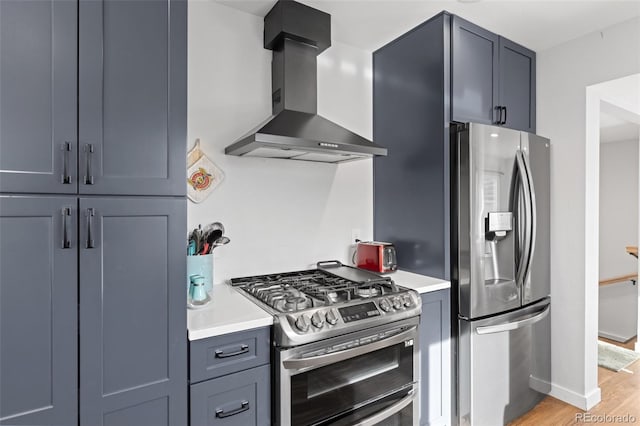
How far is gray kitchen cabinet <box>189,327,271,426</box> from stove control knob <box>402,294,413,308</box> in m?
0.75

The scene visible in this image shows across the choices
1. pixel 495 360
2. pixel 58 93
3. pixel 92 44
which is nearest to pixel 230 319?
pixel 58 93

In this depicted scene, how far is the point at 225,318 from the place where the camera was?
150 cm

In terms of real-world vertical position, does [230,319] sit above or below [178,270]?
below

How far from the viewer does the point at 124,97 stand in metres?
1.29

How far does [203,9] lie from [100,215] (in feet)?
4.72

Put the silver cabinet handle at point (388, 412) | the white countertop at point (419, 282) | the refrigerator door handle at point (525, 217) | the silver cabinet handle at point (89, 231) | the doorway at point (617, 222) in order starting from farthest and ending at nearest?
1. the doorway at point (617, 222)
2. the refrigerator door handle at point (525, 217)
3. the white countertop at point (419, 282)
4. the silver cabinet handle at point (388, 412)
5. the silver cabinet handle at point (89, 231)

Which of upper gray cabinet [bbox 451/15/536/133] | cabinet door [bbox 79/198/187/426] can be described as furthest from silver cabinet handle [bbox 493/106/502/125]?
cabinet door [bbox 79/198/187/426]

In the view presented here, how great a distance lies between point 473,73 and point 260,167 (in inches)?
58.9

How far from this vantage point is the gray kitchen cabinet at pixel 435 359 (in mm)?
2055

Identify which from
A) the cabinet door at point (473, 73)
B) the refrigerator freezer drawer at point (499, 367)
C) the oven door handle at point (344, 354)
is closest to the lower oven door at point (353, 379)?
the oven door handle at point (344, 354)

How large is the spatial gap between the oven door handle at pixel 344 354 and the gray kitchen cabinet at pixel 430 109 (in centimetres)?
54

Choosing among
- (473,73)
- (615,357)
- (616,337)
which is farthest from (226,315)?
(616,337)

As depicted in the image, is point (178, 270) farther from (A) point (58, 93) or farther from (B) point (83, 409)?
(A) point (58, 93)

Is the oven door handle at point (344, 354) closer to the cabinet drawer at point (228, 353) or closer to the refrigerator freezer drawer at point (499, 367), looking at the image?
the cabinet drawer at point (228, 353)
